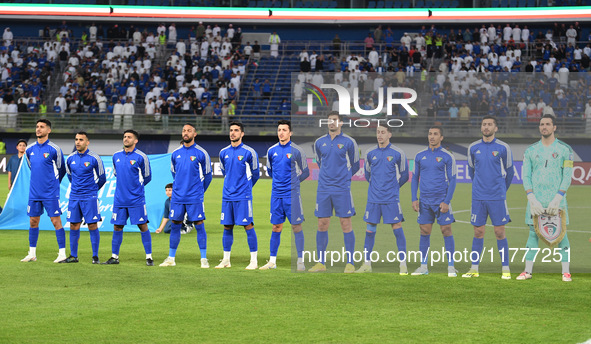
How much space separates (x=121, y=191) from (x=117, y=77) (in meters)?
27.3

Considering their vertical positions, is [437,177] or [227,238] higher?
[437,177]

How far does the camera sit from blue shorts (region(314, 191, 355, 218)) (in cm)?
1110

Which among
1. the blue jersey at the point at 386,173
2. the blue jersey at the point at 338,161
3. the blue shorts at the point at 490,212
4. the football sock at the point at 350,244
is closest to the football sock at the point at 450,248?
the blue shorts at the point at 490,212

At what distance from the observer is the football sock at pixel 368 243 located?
439 inches

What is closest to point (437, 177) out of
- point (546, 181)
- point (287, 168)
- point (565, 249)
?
point (546, 181)

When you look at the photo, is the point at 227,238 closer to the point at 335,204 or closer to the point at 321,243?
the point at 321,243

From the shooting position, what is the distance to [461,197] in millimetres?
11477

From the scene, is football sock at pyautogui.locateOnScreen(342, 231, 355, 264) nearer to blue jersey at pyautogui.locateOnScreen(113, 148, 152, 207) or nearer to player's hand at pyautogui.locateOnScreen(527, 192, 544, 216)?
player's hand at pyautogui.locateOnScreen(527, 192, 544, 216)

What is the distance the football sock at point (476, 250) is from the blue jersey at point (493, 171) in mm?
609

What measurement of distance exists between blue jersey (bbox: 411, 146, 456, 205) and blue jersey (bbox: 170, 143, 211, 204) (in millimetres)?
3204

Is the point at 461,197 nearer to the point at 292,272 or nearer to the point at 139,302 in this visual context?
the point at 292,272

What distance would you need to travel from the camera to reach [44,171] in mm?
12227

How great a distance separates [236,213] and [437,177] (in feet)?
9.78

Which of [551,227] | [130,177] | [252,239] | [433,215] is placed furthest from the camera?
[130,177]
